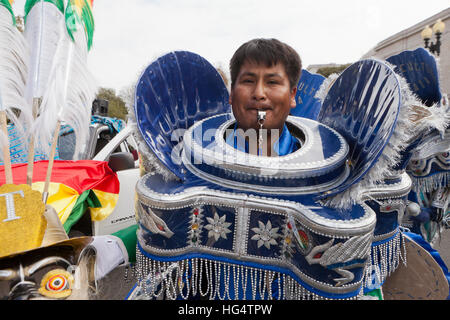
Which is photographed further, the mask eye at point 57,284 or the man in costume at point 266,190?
the man in costume at point 266,190

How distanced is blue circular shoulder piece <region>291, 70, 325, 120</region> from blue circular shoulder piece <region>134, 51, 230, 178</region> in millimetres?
822

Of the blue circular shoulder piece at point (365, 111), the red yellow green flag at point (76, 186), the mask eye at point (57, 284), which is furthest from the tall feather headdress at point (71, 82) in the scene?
the red yellow green flag at point (76, 186)

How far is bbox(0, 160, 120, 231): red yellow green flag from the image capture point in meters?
2.01

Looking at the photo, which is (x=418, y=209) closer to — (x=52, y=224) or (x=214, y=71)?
(x=214, y=71)

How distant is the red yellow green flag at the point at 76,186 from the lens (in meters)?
2.01

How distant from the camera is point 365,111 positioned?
1077mm

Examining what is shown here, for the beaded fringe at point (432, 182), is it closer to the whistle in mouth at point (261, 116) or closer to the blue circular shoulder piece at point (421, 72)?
the blue circular shoulder piece at point (421, 72)

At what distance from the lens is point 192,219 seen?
→ 109 centimetres

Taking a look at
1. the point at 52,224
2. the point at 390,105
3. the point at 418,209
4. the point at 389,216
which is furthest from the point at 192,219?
the point at 418,209

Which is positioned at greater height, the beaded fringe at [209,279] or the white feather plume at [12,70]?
the white feather plume at [12,70]

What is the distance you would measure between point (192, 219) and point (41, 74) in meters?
0.81

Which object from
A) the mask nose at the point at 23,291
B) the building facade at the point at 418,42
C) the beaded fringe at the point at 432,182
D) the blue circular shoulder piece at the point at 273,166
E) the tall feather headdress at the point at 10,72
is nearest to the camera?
the mask nose at the point at 23,291

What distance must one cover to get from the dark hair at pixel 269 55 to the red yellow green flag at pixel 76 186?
171 centimetres

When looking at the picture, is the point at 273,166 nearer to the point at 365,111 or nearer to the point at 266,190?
the point at 266,190
